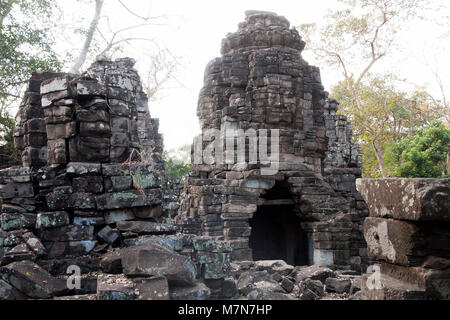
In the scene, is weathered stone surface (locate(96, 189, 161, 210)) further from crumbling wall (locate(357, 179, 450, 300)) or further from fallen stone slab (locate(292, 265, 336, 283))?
fallen stone slab (locate(292, 265, 336, 283))

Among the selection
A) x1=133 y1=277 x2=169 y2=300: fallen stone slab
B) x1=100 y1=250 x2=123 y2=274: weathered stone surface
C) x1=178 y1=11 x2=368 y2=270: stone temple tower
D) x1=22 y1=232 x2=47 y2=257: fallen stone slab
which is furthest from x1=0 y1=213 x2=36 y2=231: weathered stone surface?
x1=178 y1=11 x2=368 y2=270: stone temple tower

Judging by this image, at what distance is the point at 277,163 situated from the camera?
1155 cm

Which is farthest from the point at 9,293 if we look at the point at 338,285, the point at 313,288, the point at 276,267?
the point at 276,267

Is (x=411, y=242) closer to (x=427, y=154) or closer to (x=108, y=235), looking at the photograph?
(x=108, y=235)

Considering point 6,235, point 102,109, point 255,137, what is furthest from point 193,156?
point 6,235

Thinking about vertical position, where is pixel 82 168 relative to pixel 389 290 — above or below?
above

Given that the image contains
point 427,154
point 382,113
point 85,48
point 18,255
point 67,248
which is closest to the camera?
point 18,255

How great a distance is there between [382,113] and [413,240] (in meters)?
20.3

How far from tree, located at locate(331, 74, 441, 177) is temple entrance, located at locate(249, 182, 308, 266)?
926 cm

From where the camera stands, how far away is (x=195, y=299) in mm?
3887

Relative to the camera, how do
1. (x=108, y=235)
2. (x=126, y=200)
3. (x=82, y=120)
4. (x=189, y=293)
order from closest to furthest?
(x=189, y=293), (x=108, y=235), (x=126, y=200), (x=82, y=120)

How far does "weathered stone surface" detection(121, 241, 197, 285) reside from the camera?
12.6ft

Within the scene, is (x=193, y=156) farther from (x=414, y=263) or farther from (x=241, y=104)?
(x=414, y=263)
